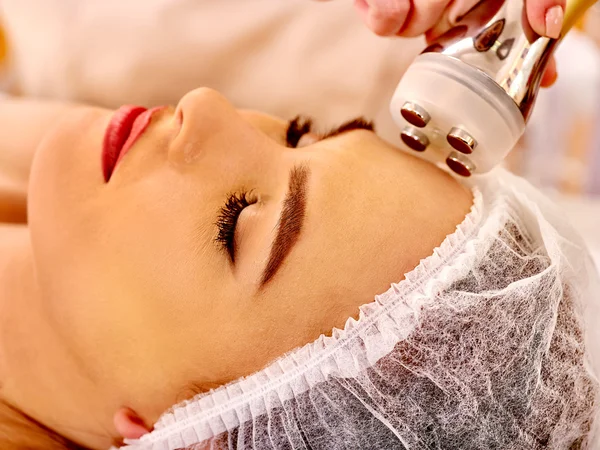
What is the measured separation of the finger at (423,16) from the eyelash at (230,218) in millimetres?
424

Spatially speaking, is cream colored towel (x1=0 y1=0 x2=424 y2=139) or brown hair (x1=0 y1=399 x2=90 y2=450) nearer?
brown hair (x1=0 y1=399 x2=90 y2=450)

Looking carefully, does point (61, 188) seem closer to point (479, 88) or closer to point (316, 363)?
point (316, 363)

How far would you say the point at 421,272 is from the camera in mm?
815

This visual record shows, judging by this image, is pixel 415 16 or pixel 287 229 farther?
pixel 415 16

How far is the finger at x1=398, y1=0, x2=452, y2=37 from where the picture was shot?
3.19 feet

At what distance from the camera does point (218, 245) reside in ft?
2.75

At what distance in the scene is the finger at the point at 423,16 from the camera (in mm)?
971

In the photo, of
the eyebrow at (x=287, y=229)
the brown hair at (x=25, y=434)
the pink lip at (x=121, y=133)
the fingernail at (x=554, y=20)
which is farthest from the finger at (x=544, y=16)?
the brown hair at (x=25, y=434)

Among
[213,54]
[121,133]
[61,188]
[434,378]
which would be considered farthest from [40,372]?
[213,54]

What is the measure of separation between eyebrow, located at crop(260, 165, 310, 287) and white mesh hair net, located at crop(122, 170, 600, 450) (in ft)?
0.39

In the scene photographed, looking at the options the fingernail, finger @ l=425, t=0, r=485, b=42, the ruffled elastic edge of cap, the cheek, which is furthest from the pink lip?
the fingernail

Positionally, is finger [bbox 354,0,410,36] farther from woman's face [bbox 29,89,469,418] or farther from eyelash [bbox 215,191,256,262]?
eyelash [bbox 215,191,256,262]

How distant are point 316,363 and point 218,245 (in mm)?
214

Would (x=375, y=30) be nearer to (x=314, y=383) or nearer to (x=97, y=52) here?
(x=314, y=383)
